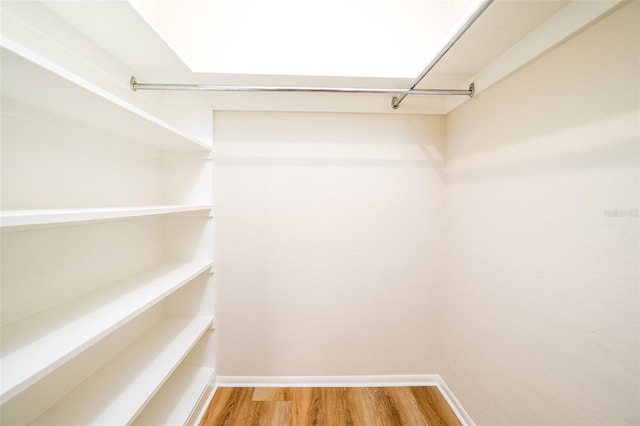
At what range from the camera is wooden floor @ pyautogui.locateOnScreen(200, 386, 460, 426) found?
53.7 inches

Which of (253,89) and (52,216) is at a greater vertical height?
(253,89)

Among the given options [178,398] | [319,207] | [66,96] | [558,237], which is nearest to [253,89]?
[66,96]

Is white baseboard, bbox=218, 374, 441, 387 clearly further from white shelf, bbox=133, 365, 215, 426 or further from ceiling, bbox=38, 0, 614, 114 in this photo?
ceiling, bbox=38, 0, 614, 114

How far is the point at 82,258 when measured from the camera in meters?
0.99

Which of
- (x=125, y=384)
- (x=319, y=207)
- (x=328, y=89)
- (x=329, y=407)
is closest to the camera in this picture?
(x=125, y=384)

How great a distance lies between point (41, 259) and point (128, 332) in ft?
2.02

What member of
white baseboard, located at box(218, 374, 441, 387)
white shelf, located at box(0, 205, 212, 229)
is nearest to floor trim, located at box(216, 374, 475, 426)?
white baseboard, located at box(218, 374, 441, 387)

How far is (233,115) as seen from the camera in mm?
1533

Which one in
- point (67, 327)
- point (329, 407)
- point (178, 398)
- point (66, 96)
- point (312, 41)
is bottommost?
point (329, 407)

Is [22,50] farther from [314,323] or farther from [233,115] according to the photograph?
[314,323]

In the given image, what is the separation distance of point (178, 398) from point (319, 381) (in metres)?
0.90

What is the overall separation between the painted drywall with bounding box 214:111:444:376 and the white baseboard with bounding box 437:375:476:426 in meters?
0.16

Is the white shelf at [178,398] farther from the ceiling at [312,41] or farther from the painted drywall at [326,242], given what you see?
the ceiling at [312,41]

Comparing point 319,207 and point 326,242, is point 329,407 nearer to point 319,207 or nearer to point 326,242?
point 326,242
